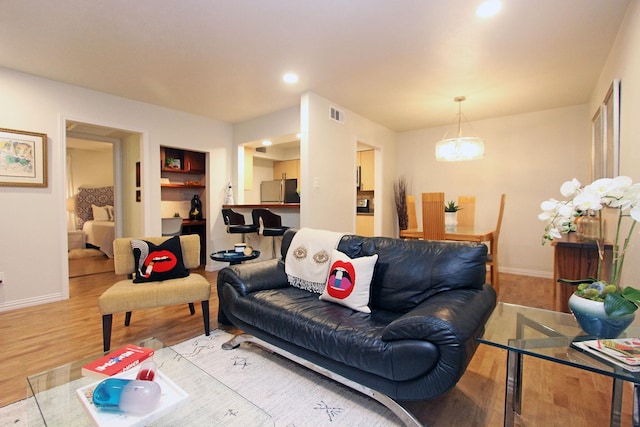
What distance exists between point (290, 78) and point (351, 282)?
94.1 inches

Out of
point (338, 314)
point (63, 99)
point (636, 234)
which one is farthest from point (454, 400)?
point (63, 99)

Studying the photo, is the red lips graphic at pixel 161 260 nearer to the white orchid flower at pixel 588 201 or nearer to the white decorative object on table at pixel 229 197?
the white decorative object on table at pixel 229 197

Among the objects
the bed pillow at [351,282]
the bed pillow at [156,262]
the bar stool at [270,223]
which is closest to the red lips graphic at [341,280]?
the bed pillow at [351,282]

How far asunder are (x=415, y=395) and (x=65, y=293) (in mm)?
3891

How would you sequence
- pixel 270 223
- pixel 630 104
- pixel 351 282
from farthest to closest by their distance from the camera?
pixel 270 223, pixel 630 104, pixel 351 282

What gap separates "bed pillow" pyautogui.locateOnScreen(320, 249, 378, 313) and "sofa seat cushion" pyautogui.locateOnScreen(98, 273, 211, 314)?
108 cm

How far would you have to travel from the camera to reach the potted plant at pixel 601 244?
1071 mm

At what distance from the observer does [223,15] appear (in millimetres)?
2166

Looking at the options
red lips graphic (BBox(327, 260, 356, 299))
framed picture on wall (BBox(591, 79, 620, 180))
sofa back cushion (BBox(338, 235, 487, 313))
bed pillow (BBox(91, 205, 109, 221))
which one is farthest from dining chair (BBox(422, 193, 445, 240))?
bed pillow (BBox(91, 205, 109, 221))

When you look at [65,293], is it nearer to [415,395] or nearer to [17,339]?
[17,339]

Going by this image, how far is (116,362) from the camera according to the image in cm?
133

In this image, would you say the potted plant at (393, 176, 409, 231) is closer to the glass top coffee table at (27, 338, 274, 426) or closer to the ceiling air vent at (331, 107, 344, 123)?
the ceiling air vent at (331, 107, 344, 123)

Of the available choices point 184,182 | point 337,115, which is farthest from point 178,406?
point 184,182

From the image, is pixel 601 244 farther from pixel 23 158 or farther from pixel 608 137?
pixel 23 158
